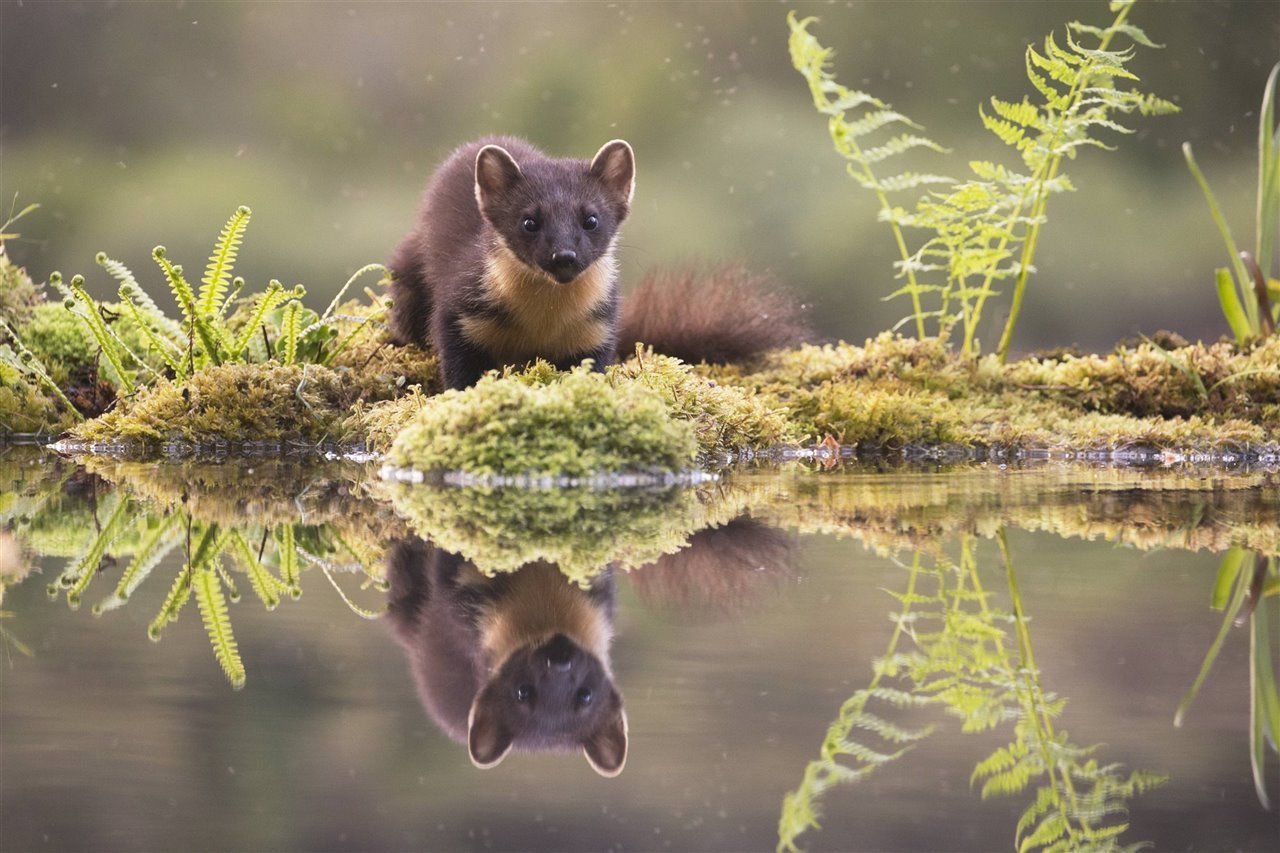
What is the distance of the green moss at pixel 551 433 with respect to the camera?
141 inches

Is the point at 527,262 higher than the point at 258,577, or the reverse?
the point at 527,262

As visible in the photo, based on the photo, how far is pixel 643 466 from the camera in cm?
367

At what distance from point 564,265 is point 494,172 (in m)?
0.45

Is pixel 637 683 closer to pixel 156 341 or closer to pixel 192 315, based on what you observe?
pixel 192 315

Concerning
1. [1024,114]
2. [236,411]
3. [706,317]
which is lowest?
[236,411]

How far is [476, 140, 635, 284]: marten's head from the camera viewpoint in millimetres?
4375

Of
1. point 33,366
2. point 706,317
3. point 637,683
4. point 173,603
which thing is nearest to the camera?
point 637,683

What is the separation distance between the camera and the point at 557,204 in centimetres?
444

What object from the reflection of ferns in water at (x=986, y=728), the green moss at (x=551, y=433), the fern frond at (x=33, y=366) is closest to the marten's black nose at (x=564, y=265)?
the green moss at (x=551, y=433)

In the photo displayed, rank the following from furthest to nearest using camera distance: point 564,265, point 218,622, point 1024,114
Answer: point 1024,114 < point 564,265 < point 218,622

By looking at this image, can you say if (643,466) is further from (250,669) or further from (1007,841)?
(1007,841)

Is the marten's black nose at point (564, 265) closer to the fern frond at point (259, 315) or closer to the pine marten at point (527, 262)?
the pine marten at point (527, 262)

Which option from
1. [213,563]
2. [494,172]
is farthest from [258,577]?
[494,172]

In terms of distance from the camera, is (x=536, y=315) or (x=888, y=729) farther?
(x=536, y=315)
